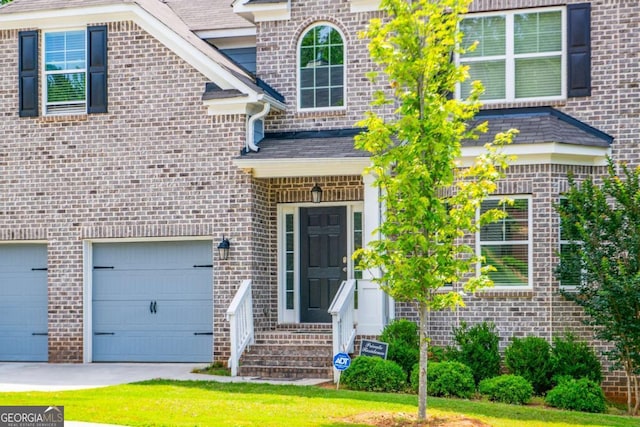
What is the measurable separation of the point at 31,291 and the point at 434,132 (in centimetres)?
1016

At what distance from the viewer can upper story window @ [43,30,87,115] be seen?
729 inches

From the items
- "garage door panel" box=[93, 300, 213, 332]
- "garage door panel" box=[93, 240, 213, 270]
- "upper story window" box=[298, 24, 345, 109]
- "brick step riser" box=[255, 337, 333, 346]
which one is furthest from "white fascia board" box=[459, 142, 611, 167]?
"garage door panel" box=[93, 300, 213, 332]

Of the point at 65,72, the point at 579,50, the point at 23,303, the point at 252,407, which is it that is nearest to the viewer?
the point at 252,407

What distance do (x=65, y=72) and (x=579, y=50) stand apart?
30.3 feet

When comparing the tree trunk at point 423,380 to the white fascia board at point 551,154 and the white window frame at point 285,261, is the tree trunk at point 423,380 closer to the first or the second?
the white fascia board at point 551,154

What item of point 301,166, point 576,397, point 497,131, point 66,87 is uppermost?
point 66,87

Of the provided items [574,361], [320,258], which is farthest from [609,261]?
[320,258]

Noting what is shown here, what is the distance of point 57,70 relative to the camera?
18609mm

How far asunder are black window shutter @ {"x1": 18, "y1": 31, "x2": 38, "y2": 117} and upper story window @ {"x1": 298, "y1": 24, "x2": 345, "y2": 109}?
192 inches

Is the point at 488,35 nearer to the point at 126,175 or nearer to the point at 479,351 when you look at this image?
the point at 479,351

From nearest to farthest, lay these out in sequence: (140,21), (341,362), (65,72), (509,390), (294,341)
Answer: (509,390)
(341,362)
(294,341)
(140,21)
(65,72)

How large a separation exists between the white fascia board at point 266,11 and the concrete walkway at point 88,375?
256 inches

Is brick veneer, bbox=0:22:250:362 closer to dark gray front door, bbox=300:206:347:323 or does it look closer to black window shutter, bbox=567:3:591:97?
dark gray front door, bbox=300:206:347:323

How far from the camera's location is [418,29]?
11781 mm
